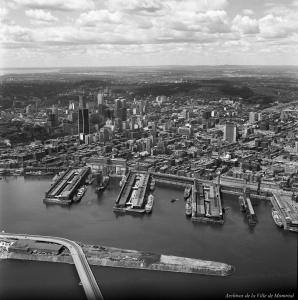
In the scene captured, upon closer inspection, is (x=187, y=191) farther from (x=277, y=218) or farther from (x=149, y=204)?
(x=277, y=218)

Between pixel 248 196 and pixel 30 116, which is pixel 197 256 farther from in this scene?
pixel 30 116

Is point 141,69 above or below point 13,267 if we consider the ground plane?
above

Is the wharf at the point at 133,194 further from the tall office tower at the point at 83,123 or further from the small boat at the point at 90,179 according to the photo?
the tall office tower at the point at 83,123

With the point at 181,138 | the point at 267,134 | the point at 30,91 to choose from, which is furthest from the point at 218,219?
the point at 30,91

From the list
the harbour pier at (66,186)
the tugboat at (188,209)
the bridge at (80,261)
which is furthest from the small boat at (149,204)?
the bridge at (80,261)

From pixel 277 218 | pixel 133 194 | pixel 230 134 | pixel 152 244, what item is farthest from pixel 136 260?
pixel 230 134
